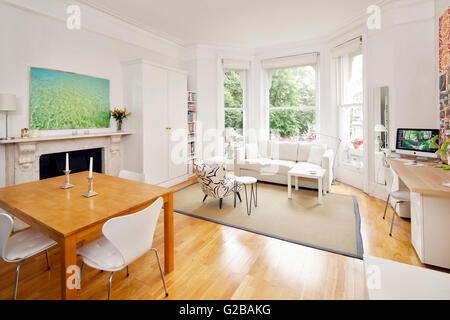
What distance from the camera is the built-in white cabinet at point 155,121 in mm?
4078

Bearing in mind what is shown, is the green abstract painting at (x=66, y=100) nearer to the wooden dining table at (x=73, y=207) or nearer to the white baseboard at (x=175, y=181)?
the wooden dining table at (x=73, y=207)

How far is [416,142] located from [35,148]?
502cm

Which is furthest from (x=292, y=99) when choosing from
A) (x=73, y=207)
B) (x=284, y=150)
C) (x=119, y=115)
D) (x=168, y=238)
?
(x=73, y=207)

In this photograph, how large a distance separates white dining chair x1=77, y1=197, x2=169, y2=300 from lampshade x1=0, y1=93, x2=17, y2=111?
2.11m

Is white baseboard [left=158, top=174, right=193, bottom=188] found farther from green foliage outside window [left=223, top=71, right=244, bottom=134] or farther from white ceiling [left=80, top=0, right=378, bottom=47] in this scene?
white ceiling [left=80, top=0, right=378, bottom=47]

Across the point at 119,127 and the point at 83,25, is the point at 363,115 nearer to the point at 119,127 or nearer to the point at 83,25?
the point at 119,127

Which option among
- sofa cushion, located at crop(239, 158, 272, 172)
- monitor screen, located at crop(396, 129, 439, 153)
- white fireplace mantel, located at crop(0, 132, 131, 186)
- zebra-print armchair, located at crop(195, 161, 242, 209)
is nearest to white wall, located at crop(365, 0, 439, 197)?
monitor screen, located at crop(396, 129, 439, 153)

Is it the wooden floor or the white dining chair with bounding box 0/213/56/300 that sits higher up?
the white dining chair with bounding box 0/213/56/300

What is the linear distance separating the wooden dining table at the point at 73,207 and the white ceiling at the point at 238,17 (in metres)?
2.94

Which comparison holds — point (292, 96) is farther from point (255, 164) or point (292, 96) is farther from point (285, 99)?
point (255, 164)

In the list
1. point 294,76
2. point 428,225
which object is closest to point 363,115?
point 294,76

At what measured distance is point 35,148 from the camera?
2975 millimetres

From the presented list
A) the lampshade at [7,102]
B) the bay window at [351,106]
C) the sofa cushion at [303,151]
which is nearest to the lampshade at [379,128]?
the bay window at [351,106]

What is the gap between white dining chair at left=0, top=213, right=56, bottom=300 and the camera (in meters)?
1.44
